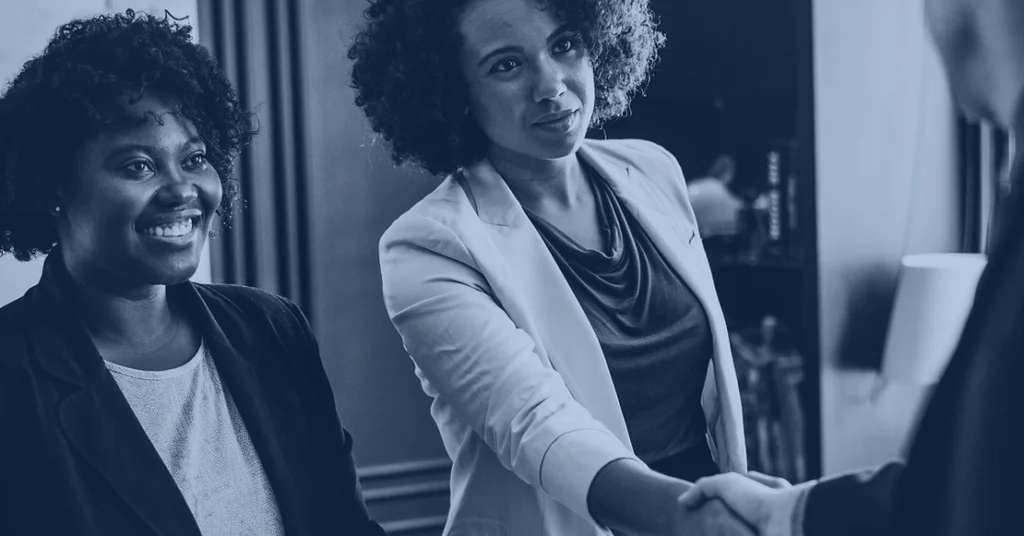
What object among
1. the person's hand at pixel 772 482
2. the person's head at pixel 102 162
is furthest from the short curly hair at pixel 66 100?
the person's hand at pixel 772 482

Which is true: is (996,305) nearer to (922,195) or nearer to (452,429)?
(452,429)

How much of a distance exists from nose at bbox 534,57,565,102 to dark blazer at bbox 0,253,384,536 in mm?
473

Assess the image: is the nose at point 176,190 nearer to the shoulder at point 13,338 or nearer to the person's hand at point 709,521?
the shoulder at point 13,338

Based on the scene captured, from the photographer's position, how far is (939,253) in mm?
3006

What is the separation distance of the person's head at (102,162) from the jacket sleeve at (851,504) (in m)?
0.79

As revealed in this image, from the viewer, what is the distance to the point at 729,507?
134 centimetres

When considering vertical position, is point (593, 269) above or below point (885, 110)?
below

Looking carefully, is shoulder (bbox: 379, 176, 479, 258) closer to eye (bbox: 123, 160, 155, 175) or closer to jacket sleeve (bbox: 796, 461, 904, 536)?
eye (bbox: 123, 160, 155, 175)

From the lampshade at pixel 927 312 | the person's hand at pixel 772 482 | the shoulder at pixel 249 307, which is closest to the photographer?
the person's hand at pixel 772 482

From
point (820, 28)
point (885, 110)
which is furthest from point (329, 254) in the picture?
point (885, 110)

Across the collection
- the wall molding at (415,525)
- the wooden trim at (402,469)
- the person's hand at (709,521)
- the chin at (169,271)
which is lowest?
the wall molding at (415,525)

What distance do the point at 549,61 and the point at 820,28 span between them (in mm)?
1413

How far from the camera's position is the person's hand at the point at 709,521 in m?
1.32

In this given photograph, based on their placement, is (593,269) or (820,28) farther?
(820,28)
